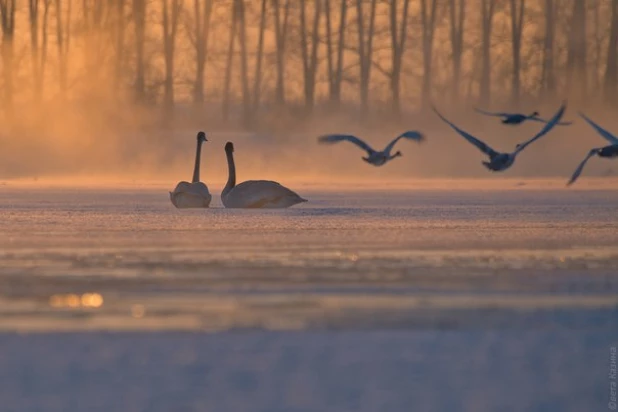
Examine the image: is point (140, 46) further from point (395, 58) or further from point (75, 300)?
point (75, 300)

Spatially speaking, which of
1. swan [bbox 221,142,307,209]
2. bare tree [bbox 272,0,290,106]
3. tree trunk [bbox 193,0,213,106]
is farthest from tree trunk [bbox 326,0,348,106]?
swan [bbox 221,142,307,209]

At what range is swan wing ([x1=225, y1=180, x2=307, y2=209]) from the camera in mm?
23656

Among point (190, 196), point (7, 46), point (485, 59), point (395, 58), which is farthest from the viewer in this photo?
point (485, 59)

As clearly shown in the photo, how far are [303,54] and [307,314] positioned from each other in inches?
1409

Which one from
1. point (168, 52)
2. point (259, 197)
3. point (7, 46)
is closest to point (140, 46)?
point (168, 52)

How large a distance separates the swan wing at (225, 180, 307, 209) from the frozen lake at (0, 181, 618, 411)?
124 inches

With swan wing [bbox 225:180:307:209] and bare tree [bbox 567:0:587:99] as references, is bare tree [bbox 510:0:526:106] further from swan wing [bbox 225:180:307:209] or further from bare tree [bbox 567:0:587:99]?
swan wing [bbox 225:180:307:209]

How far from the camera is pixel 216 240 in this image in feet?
57.6

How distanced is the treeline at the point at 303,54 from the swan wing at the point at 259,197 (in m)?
21.7

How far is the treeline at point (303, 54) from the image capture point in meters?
47.6

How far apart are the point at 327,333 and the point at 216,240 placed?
22.6ft

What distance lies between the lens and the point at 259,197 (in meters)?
23.7

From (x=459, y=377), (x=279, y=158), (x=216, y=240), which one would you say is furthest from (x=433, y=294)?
(x=279, y=158)

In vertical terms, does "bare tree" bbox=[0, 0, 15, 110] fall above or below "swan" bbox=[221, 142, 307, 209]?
above
